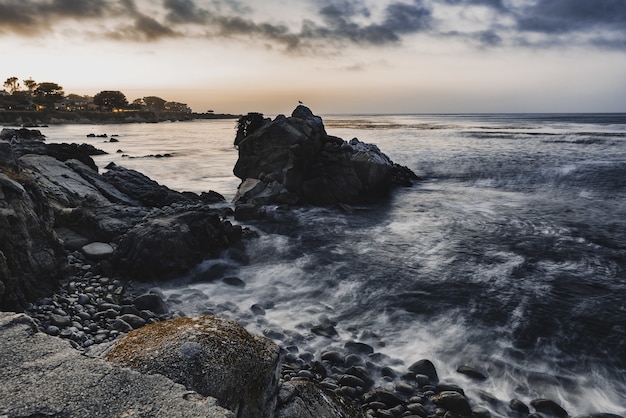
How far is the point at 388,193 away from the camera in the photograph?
2800cm

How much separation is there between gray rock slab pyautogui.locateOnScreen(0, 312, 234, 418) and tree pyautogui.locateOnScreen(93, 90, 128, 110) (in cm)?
17614

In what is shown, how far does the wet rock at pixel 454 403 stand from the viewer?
680cm

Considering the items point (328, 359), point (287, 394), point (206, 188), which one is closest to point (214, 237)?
point (328, 359)

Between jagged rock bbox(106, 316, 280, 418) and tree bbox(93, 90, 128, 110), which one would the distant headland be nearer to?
tree bbox(93, 90, 128, 110)

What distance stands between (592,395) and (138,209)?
14.7m

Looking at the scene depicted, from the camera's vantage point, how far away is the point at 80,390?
3.48 metres

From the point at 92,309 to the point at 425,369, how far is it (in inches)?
286

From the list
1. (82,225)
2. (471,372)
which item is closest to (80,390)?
(471,372)

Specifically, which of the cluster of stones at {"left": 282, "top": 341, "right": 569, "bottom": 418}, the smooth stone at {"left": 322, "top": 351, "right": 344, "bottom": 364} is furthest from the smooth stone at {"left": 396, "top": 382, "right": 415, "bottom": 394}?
the smooth stone at {"left": 322, "top": 351, "right": 344, "bottom": 364}

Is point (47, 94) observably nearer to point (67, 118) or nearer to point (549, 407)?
point (67, 118)

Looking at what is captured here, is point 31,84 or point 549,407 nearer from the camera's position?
point 549,407

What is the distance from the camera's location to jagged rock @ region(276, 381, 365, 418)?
4.47m

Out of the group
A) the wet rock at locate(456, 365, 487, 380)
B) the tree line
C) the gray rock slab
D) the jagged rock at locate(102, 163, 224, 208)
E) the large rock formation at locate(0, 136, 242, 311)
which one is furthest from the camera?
the tree line

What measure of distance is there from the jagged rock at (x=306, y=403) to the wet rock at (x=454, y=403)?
8.51ft
